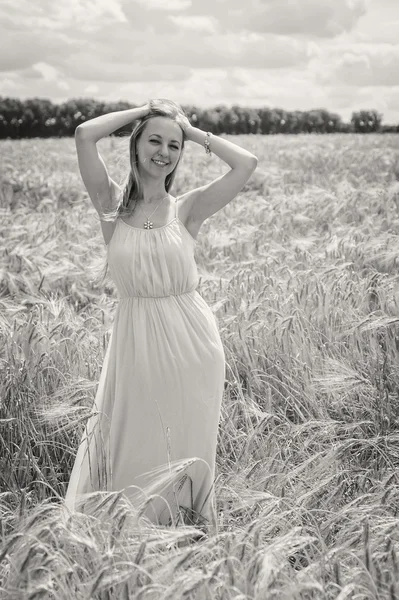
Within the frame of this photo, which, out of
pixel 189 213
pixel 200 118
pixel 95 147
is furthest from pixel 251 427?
pixel 200 118

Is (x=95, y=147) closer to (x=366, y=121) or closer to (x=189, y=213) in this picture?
(x=189, y=213)

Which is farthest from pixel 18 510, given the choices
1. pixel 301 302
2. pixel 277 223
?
pixel 277 223

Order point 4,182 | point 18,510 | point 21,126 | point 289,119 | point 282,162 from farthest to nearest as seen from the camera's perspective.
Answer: point 289,119 < point 21,126 < point 282,162 < point 4,182 < point 18,510

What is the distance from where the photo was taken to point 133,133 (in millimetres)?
2875

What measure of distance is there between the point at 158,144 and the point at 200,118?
42.2 m

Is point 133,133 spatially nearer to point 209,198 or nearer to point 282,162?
point 209,198

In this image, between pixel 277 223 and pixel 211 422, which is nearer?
pixel 211 422

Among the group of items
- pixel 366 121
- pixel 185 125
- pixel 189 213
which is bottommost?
pixel 189 213

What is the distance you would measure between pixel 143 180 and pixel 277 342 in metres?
1.33

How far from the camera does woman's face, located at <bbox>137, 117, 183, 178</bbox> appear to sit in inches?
110

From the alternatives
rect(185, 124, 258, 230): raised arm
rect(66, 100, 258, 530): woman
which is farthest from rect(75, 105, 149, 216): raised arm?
rect(185, 124, 258, 230): raised arm

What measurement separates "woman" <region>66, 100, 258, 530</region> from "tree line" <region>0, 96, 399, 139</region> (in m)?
33.4

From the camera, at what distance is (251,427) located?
306cm

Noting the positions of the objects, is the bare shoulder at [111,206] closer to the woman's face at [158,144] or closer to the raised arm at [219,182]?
the woman's face at [158,144]
